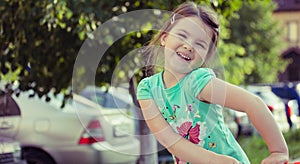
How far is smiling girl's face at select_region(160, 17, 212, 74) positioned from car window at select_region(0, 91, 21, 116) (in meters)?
4.73

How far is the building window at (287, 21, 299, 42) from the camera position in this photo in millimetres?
56384

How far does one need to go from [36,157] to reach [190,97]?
606 centimetres

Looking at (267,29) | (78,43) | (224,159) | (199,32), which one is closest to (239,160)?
(224,159)

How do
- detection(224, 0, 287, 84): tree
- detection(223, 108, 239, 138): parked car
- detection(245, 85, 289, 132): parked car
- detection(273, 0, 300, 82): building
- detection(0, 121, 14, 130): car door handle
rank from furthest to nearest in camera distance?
1. detection(273, 0, 300, 82): building
2. detection(224, 0, 287, 84): tree
3. detection(245, 85, 289, 132): parked car
4. detection(223, 108, 239, 138): parked car
5. detection(0, 121, 14, 130): car door handle

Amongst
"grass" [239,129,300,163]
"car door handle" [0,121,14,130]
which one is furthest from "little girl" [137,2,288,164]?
"grass" [239,129,300,163]

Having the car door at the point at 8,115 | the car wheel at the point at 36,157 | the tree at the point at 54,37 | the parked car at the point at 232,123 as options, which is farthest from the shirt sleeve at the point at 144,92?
A: the parked car at the point at 232,123

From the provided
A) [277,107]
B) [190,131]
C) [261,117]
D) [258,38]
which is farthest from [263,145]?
[258,38]

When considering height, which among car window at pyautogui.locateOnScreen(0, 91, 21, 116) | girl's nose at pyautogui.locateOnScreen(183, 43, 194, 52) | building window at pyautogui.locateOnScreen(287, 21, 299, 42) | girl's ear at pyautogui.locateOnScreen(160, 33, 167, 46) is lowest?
building window at pyautogui.locateOnScreen(287, 21, 299, 42)

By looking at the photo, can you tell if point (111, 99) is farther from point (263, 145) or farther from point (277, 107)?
point (277, 107)

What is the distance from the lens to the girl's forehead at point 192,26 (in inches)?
108

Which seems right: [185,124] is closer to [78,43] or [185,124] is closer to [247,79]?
[78,43]

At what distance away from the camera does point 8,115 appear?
770 centimetres

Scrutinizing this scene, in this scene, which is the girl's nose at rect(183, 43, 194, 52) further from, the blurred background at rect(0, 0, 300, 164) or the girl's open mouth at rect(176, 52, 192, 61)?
the blurred background at rect(0, 0, 300, 164)

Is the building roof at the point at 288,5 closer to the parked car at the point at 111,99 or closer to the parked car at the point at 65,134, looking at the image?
the parked car at the point at 111,99
